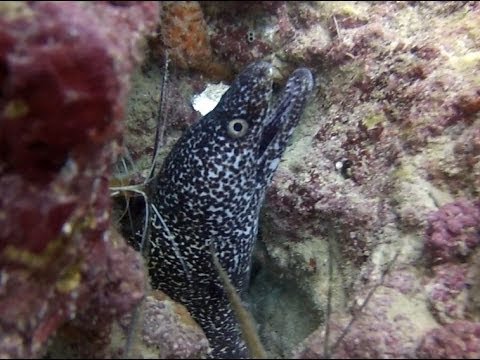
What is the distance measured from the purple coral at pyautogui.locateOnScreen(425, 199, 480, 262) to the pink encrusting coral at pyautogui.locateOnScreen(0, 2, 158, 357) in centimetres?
179

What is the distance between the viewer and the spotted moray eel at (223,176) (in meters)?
2.92

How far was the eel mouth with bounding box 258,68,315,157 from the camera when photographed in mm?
2951

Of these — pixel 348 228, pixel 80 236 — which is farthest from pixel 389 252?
pixel 80 236

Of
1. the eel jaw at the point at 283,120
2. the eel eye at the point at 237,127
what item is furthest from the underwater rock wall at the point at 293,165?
the eel eye at the point at 237,127

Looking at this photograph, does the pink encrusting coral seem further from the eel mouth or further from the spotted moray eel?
the eel mouth

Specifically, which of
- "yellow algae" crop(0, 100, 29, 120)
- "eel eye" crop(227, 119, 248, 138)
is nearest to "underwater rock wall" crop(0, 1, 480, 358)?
"yellow algae" crop(0, 100, 29, 120)

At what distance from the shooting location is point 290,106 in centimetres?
296

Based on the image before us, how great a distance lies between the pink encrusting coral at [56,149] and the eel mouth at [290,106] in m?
1.32

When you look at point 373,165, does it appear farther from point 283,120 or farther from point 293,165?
point 283,120

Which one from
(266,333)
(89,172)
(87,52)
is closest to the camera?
(87,52)

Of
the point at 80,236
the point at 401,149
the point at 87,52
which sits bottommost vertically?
the point at 80,236

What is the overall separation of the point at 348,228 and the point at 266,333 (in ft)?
4.33

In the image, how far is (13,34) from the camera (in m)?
1.41

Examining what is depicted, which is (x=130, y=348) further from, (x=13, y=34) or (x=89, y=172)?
(x=13, y=34)
